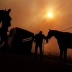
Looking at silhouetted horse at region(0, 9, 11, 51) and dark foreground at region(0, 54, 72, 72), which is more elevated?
silhouetted horse at region(0, 9, 11, 51)

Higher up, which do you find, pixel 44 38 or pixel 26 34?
pixel 26 34

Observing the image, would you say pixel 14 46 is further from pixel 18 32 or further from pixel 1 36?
pixel 1 36

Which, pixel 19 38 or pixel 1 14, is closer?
pixel 1 14

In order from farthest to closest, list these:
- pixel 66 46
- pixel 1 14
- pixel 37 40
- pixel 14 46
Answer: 1. pixel 14 46
2. pixel 37 40
3. pixel 66 46
4. pixel 1 14

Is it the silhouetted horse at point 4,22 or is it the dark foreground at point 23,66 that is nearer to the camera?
the dark foreground at point 23,66

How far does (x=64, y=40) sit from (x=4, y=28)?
16.5 ft

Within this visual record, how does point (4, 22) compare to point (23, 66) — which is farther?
point (4, 22)

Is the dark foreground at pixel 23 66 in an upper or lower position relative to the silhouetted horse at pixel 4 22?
lower

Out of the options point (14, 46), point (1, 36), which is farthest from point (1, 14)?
point (14, 46)

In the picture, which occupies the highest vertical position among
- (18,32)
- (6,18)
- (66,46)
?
(18,32)

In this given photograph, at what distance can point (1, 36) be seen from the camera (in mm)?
10516

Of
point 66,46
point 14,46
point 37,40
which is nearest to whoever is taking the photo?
point 66,46

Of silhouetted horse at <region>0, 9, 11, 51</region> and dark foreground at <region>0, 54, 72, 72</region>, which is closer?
dark foreground at <region>0, 54, 72, 72</region>

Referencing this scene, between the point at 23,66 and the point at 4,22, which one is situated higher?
the point at 4,22
